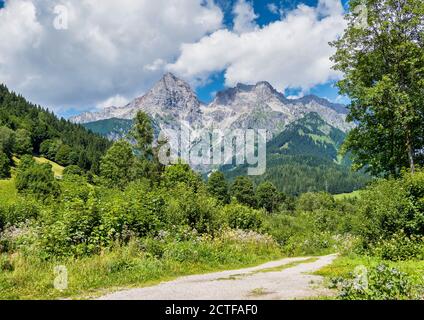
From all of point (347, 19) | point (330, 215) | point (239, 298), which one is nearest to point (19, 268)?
point (239, 298)

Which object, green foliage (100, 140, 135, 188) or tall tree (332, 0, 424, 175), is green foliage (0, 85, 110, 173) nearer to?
green foliage (100, 140, 135, 188)

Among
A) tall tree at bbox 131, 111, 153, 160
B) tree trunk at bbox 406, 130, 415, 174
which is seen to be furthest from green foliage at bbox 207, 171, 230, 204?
tree trunk at bbox 406, 130, 415, 174

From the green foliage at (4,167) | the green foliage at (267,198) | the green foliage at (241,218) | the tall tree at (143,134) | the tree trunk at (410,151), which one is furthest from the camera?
the green foliage at (267,198)

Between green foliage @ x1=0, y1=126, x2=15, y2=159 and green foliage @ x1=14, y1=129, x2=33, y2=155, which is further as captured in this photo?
green foliage @ x1=14, y1=129, x2=33, y2=155

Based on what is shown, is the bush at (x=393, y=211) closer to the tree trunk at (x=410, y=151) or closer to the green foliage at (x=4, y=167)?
the tree trunk at (x=410, y=151)

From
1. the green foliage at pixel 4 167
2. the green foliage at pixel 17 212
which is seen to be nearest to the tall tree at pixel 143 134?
the green foliage at pixel 17 212

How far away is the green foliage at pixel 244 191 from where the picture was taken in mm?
132000

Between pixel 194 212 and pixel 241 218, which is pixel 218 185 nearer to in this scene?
pixel 241 218

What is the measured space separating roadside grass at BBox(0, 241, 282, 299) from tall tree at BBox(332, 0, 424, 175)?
46.8 ft

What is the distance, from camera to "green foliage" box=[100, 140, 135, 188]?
259 feet

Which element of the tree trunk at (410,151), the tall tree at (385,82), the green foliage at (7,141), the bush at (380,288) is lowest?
the bush at (380,288)

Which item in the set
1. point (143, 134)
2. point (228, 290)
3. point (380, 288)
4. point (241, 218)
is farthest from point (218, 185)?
point (380, 288)

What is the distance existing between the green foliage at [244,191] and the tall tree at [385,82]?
10538 cm

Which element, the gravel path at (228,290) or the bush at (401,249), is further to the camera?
the bush at (401,249)
